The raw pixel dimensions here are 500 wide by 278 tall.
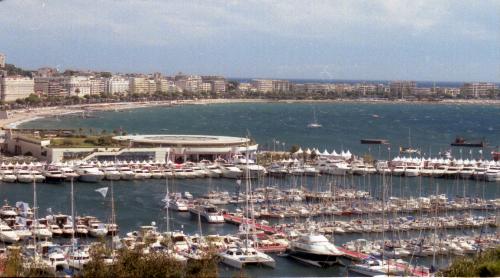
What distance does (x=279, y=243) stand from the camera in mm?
6812

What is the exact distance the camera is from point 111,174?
1062 cm

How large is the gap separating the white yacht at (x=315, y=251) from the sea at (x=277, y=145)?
7 cm

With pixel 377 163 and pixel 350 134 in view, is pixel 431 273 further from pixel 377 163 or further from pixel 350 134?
pixel 350 134

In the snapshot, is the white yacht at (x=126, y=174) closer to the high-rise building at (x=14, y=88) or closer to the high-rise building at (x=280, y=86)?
the high-rise building at (x=14, y=88)

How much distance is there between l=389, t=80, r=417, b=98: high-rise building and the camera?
44125 mm

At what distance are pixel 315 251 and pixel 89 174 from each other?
15.5 ft

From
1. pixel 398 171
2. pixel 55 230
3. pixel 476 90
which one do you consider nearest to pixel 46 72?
pixel 476 90

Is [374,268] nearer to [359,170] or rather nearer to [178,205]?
[178,205]

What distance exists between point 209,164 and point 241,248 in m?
5.52

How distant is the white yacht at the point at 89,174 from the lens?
10404 mm

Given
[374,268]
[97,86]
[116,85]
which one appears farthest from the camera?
[116,85]

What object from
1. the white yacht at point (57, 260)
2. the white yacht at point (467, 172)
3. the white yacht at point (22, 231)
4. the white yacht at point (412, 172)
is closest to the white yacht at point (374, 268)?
the white yacht at point (57, 260)

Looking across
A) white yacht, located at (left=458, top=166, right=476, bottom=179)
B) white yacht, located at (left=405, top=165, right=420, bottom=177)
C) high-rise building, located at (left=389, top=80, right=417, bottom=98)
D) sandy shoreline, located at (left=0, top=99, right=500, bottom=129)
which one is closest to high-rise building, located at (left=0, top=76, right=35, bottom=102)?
sandy shoreline, located at (left=0, top=99, right=500, bottom=129)

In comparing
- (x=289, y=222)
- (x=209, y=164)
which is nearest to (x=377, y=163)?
(x=209, y=164)
